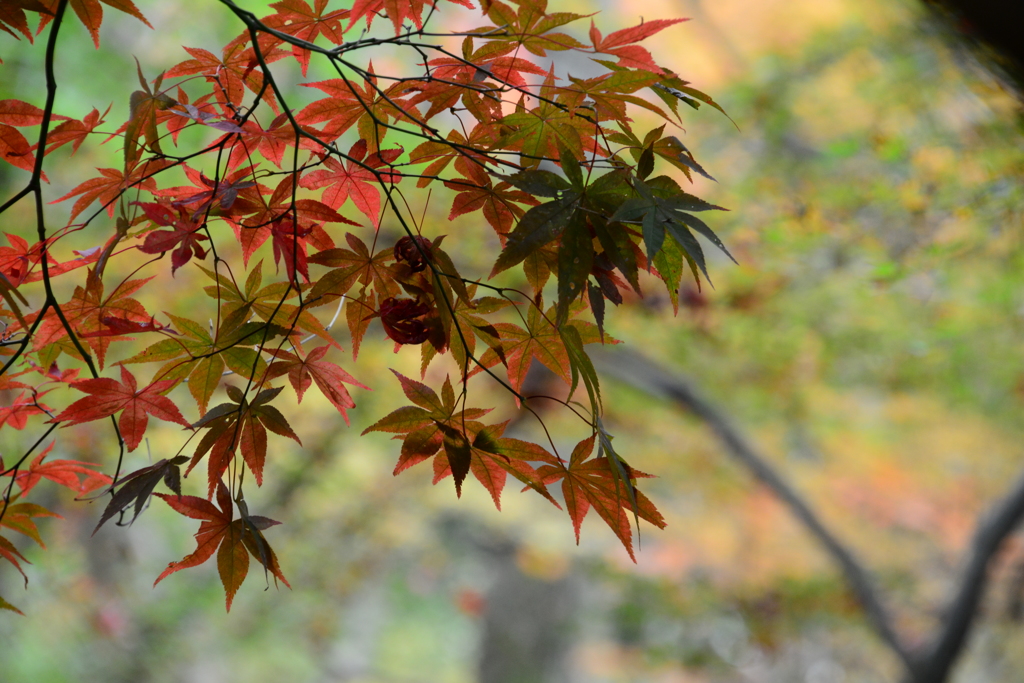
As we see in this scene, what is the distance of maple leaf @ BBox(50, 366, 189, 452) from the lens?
64 cm

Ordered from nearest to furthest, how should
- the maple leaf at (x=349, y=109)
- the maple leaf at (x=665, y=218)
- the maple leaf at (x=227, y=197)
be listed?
the maple leaf at (x=665, y=218), the maple leaf at (x=227, y=197), the maple leaf at (x=349, y=109)

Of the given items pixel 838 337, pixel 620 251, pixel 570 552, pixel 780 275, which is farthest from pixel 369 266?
pixel 570 552

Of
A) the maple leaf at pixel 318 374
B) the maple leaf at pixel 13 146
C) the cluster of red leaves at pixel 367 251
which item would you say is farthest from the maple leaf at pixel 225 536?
the maple leaf at pixel 13 146

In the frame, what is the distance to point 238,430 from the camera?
24.1 inches

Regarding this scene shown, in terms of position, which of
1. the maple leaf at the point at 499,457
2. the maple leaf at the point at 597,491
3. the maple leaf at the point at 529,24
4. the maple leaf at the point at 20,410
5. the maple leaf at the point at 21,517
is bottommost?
the maple leaf at the point at 597,491

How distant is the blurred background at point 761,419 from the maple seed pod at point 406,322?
1.55m

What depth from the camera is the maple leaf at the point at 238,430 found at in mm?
603

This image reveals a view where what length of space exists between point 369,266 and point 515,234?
0.62 ft

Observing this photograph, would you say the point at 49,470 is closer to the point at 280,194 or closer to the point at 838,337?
the point at 280,194

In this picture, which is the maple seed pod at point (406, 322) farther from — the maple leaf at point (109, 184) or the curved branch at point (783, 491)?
the curved branch at point (783, 491)

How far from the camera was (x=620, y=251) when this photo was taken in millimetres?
568

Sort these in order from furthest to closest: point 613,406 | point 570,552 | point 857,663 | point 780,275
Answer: point 570,552, point 857,663, point 613,406, point 780,275

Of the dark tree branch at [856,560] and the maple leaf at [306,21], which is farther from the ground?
the maple leaf at [306,21]

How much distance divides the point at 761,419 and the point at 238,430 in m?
3.88
